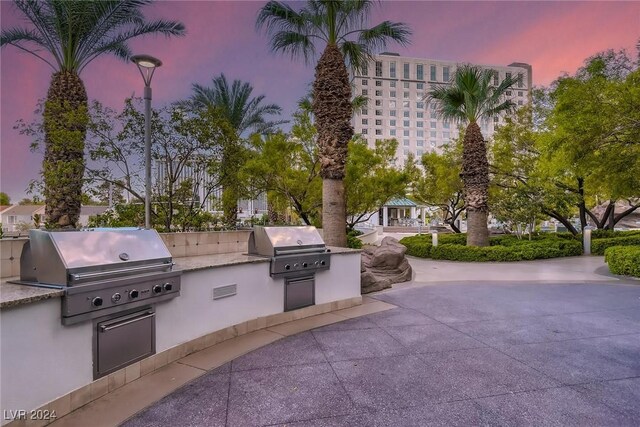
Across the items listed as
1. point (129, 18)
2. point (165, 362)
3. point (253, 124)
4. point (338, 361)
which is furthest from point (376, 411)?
point (253, 124)

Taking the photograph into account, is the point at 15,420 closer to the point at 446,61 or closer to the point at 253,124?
the point at 253,124

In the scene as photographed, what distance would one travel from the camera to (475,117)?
13.5 metres

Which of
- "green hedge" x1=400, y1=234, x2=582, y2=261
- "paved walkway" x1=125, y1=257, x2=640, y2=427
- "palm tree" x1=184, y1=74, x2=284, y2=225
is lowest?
"paved walkway" x1=125, y1=257, x2=640, y2=427

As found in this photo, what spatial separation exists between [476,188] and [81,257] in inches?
522

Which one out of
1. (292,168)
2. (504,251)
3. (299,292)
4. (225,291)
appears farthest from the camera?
(292,168)

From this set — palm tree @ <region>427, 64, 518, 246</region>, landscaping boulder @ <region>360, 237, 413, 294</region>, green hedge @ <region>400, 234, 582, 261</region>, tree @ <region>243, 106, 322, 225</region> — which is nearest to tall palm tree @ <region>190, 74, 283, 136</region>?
tree @ <region>243, 106, 322, 225</region>

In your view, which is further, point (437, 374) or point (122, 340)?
point (437, 374)

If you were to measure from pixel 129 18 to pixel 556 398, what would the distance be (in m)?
13.8

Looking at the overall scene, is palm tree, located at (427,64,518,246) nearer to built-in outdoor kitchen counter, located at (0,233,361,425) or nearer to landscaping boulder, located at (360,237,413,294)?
landscaping boulder, located at (360,237,413,294)

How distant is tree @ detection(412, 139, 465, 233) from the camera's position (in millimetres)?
18078

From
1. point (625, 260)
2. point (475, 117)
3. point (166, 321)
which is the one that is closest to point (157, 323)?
point (166, 321)

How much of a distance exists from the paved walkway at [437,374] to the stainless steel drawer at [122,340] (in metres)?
0.52

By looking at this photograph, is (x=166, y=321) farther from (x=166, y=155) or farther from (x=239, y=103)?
(x=239, y=103)

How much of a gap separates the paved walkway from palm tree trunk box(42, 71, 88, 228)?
290 inches
